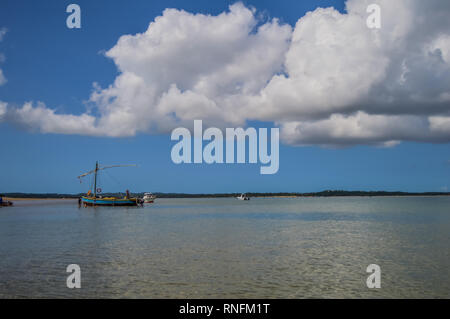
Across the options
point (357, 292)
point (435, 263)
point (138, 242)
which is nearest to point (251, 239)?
point (138, 242)

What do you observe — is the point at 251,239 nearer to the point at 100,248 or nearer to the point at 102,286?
the point at 100,248

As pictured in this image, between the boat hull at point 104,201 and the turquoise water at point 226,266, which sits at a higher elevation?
the turquoise water at point 226,266

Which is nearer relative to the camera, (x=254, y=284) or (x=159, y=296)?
(x=159, y=296)

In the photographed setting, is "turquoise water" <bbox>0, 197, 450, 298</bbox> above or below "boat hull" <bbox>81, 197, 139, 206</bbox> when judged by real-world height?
above

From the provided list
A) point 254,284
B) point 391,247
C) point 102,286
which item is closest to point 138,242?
point 102,286

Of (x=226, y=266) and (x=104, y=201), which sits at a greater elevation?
(x=226, y=266)

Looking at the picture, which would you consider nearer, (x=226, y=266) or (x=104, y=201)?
(x=226, y=266)

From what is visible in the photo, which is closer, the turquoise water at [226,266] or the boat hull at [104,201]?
the turquoise water at [226,266]

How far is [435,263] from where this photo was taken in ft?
85.6

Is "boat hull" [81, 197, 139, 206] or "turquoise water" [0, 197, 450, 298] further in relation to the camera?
"boat hull" [81, 197, 139, 206]
